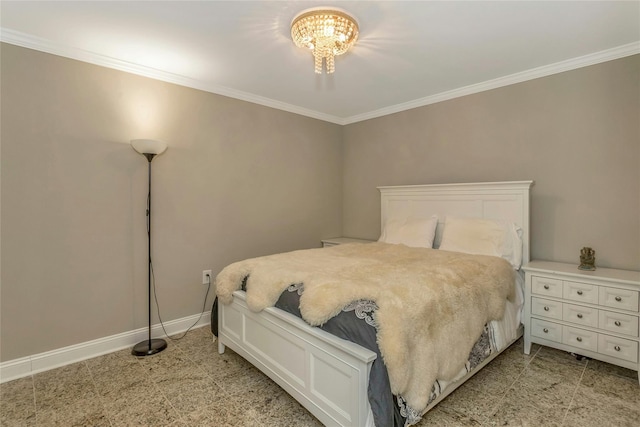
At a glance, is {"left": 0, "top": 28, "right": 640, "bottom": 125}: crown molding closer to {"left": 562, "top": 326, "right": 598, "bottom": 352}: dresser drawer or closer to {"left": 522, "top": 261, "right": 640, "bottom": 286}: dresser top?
{"left": 522, "top": 261, "right": 640, "bottom": 286}: dresser top

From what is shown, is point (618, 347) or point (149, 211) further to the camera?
point (149, 211)

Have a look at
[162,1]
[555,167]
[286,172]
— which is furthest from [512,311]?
[162,1]

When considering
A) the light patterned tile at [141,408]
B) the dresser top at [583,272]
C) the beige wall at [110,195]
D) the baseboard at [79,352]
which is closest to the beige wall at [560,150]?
the dresser top at [583,272]

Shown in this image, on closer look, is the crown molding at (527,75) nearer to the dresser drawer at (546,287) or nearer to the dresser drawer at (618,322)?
the dresser drawer at (546,287)

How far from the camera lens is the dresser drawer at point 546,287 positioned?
238cm

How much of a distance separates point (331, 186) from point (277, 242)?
3.88 ft

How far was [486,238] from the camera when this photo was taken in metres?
2.85

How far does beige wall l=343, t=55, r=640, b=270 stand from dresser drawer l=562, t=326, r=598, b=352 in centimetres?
68

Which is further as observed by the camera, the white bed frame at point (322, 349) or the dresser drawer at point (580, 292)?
the dresser drawer at point (580, 292)

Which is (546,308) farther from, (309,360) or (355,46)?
(355,46)

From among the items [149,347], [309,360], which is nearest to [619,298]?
[309,360]

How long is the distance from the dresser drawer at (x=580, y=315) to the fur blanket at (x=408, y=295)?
393mm

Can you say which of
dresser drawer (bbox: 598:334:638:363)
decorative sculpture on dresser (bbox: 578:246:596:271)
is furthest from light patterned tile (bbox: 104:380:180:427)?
decorative sculpture on dresser (bbox: 578:246:596:271)

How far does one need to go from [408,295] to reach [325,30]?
1647mm
